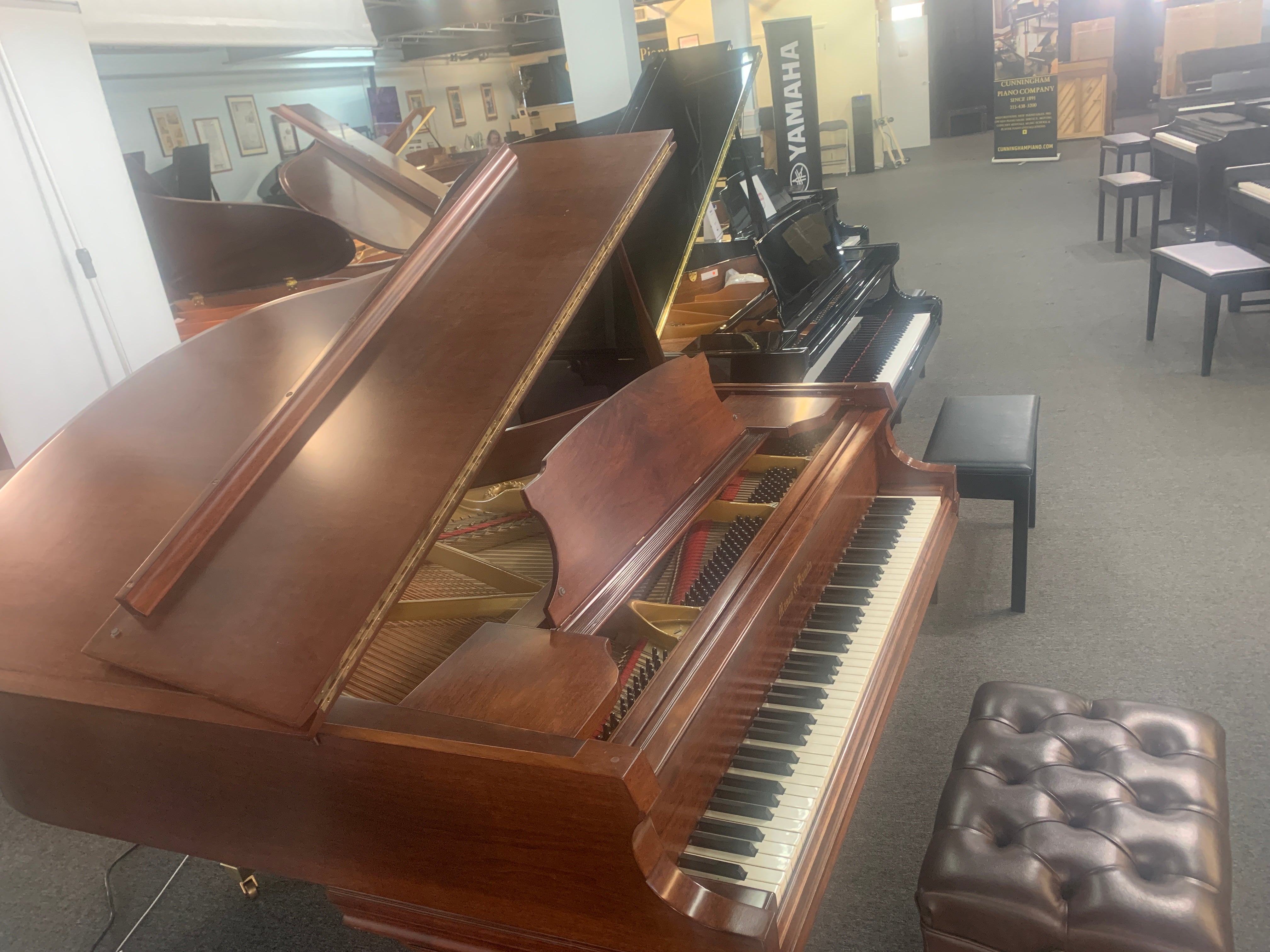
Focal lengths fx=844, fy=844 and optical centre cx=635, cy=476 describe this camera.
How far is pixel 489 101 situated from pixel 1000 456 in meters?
14.7

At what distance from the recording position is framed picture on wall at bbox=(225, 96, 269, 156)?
Answer: 883 cm

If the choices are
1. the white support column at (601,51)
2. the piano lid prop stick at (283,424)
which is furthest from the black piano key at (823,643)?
the white support column at (601,51)

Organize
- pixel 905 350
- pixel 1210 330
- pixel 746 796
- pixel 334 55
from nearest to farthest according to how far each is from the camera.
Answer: pixel 746 796, pixel 905 350, pixel 1210 330, pixel 334 55

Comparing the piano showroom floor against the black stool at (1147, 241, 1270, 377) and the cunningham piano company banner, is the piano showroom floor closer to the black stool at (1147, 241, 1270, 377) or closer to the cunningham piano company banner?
the black stool at (1147, 241, 1270, 377)

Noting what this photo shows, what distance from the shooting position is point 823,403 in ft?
7.88

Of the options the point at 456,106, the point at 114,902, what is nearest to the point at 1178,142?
the point at 114,902

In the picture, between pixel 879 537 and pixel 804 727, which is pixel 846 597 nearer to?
pixel 879 537

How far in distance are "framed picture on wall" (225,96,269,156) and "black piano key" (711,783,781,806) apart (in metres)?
9.53

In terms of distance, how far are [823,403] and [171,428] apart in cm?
167

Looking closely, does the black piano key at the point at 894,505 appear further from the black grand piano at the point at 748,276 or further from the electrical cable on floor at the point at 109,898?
the electrical cable on floor at the point at 109,898

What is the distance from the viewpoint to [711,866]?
131 cm

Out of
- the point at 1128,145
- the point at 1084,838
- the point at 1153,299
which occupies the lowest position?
the point at 1153,299

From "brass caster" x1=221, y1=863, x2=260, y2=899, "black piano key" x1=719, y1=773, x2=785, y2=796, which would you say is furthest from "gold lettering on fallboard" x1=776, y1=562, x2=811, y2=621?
"brass caster" x1=221, y1=863, x2=260, y2=899

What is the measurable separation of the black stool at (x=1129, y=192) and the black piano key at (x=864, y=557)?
18.7 feet
